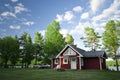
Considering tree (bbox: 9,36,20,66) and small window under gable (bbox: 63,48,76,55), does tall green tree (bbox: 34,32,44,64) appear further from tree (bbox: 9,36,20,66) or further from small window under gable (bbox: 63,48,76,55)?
small window under gable (bbox: 63,48,76,55)

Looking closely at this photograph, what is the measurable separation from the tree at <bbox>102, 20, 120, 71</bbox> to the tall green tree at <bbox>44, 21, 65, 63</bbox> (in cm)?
1472

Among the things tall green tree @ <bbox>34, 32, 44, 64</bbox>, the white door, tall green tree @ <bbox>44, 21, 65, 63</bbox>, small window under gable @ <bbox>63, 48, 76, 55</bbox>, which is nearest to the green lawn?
the white door

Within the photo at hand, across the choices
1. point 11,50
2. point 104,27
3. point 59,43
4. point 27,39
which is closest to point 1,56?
point 11,50

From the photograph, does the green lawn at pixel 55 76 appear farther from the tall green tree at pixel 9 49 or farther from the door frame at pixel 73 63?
the tall green tree at pixel 9 49

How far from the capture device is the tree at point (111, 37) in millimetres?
43344

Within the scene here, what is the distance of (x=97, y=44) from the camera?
55.1 m

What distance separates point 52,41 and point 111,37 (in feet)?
59.5

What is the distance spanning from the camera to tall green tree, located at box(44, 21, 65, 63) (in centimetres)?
5362

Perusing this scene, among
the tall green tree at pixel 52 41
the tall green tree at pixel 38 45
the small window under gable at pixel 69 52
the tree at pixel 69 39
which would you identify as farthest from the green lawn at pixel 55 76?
the tree at pixel 69 39

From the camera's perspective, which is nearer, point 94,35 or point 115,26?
point 115,26

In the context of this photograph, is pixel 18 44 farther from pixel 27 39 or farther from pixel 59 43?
pixel 59 43

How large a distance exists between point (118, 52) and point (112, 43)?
3.02m

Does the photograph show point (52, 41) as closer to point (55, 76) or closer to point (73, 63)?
point (73, 63)

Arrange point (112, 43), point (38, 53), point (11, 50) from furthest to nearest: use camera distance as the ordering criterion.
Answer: point (38, 53), point (11, 50), point (112, 43)
